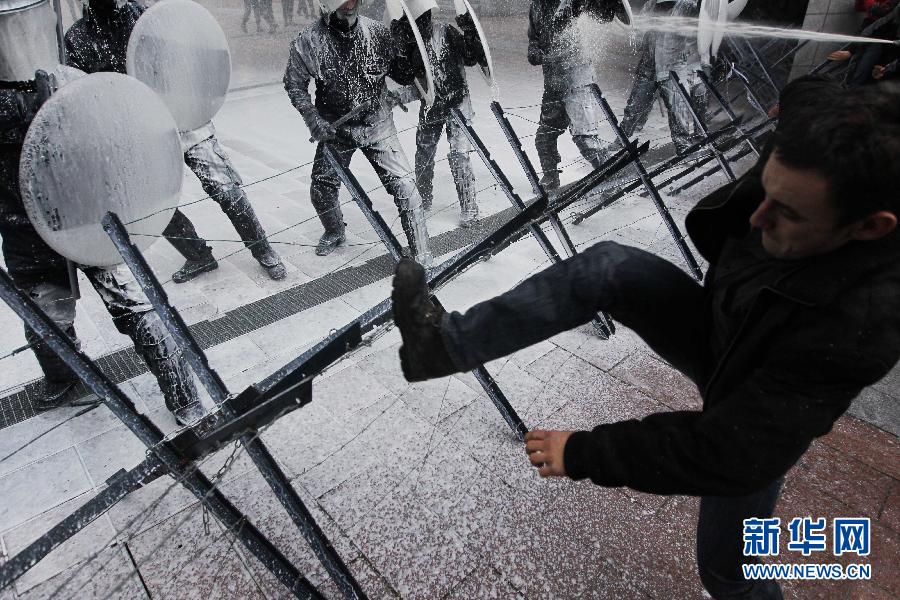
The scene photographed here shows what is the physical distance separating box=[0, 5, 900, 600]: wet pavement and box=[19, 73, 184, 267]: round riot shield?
385mm

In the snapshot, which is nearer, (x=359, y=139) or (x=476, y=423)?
(x=476, y=423)

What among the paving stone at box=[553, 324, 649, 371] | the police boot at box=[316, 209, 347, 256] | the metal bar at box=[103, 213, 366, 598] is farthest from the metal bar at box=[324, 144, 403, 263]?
the police boot at box=[316, 209, 347, 256]

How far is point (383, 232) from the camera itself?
2.29m

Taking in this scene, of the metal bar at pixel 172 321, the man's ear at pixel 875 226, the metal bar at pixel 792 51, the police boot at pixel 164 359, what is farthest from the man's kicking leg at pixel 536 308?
the metal bar at pixel 792 51

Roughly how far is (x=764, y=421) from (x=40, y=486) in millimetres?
2771

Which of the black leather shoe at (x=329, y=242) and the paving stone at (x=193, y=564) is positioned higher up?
the paving stone at (x=193, y=564)

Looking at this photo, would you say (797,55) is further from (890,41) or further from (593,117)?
(593,117)

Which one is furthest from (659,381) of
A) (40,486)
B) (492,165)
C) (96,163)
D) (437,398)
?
(40,486)

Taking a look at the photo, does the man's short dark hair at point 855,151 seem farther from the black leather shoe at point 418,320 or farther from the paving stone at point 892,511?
the paving stone at point 892,511

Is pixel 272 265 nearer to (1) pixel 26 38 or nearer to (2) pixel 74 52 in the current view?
(2) pixel 74 52

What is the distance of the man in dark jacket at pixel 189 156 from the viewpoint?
3199 mm

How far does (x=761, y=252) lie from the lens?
1276mm

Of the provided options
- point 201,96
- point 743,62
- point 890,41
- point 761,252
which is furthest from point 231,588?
point 743,62

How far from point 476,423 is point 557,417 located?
408mm
